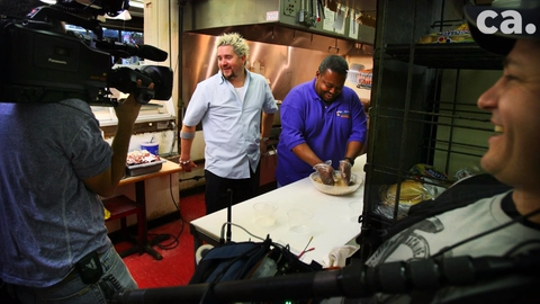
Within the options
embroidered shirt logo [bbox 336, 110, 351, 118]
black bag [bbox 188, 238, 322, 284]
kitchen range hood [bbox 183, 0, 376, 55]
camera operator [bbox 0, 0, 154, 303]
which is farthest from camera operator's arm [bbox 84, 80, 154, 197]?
kitchen range hood [bbox 183, 0, 376, 55]

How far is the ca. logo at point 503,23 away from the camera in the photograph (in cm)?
32

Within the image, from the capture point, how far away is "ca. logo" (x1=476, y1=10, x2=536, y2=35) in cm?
32

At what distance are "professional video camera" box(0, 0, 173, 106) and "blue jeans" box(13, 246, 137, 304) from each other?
Result: 54 cm

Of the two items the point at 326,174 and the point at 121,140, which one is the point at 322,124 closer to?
the point at 326,174

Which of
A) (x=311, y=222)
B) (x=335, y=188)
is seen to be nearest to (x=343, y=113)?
(x=335, y=188)

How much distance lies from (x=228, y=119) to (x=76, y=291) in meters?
1.51

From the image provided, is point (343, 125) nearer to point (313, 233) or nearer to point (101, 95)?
point (313, 233)

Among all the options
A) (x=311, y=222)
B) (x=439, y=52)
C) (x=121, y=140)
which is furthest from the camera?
(x=311, y=222)

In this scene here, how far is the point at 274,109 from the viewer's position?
2.80 meters

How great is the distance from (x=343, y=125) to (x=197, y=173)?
198 centimetres

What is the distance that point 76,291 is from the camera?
1.10 m

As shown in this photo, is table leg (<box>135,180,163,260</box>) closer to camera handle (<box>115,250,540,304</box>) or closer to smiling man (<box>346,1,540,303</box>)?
camera handle (<box>115,250,540,304</box>)

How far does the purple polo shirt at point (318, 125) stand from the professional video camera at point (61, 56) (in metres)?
1.29

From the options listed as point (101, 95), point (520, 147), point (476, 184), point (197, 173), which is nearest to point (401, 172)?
point (476, 184)
